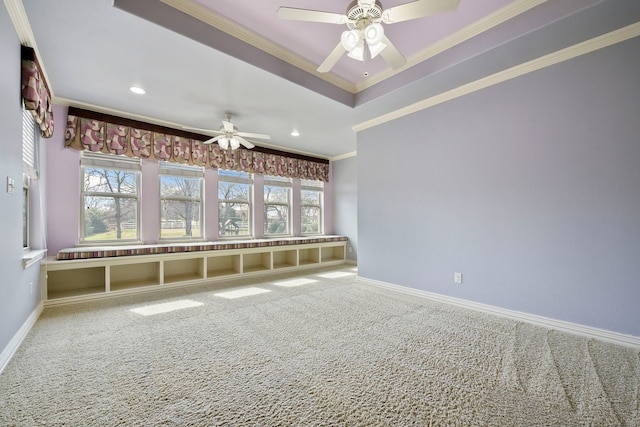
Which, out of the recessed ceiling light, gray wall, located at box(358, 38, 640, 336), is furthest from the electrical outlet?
gray wall, located at box(358, 38, 640, 336)

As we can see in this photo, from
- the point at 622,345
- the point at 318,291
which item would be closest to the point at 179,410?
the point at 318,291

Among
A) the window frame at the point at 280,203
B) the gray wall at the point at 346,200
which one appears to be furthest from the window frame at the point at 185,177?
the gray wall at the point at 346,200

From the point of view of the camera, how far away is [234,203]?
17.2ft

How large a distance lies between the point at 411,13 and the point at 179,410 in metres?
2.79

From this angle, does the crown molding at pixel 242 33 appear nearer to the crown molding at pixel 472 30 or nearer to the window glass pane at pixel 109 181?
the crown molding at pixel 472 30

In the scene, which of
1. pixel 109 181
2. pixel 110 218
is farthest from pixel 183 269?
pixel 109 181

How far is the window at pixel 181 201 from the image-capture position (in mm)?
4410

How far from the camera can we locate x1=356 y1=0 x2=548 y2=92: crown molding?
2206mm

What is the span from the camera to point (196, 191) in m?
4.75

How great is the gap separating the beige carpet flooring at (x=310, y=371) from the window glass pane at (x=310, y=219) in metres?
3.49

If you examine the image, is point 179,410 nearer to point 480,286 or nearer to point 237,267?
point 480,286

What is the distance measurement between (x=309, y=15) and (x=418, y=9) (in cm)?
72

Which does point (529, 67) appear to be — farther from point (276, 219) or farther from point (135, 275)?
point (135, 275)

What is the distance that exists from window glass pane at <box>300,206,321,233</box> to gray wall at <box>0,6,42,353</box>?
15.0 ft
